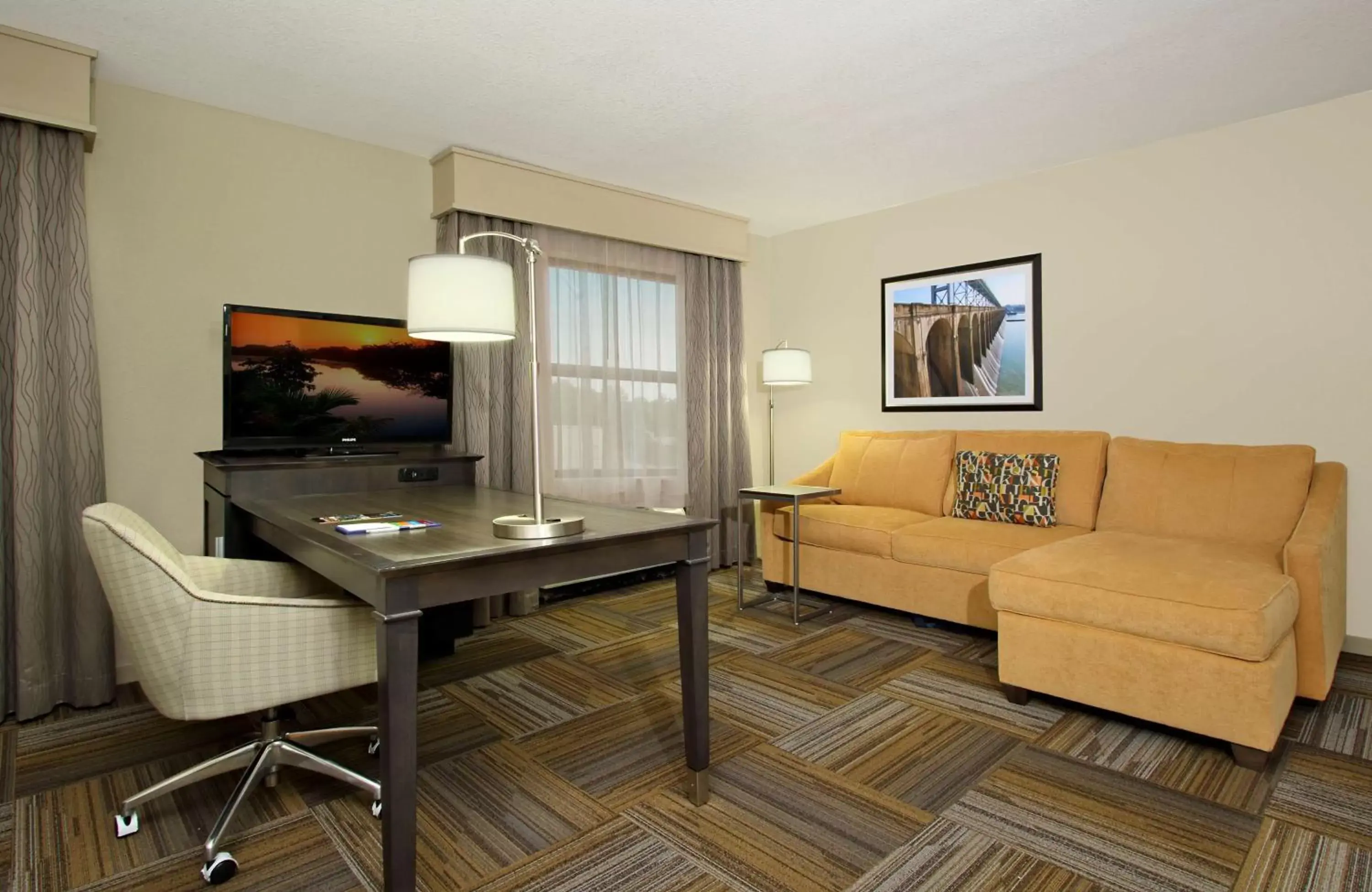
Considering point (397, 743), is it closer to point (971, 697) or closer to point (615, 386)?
point (971, 697)

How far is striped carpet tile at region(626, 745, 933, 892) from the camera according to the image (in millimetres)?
1771

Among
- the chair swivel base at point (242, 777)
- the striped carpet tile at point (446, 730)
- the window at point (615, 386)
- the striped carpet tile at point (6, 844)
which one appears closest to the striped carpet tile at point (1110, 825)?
the striped carpet tile at point (446, 730)

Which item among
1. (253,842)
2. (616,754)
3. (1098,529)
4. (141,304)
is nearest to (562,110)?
(141,304)

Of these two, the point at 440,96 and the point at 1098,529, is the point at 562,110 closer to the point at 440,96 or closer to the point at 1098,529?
the point at 440,96

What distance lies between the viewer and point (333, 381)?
10.8 ft

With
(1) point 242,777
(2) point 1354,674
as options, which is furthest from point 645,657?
(2) point 1354,674

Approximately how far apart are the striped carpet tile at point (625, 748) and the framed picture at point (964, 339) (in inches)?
109

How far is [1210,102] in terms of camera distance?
126 inches

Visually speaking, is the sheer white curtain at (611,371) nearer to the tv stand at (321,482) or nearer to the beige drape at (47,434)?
the tv stand at (321,482)

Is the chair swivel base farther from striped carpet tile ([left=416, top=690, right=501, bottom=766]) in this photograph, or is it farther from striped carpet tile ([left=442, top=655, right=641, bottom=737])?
striped carpet tile ([left=442, top=655, right=641, bottom=737])

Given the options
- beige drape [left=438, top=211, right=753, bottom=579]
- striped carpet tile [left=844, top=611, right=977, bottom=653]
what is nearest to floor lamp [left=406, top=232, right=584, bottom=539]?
beige drape [left=438, top=211, right=753, bottom=579]

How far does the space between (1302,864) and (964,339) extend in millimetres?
3190

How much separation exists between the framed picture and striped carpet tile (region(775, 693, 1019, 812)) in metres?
2.30

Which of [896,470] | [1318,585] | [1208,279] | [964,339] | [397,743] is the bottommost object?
[397,743]
